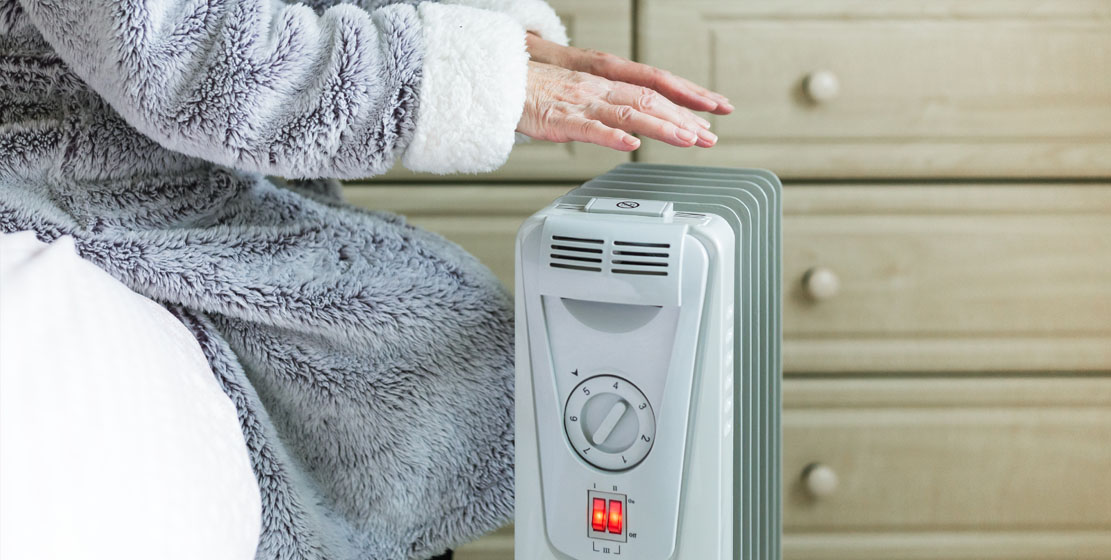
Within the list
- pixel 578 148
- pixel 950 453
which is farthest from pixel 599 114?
pixel 950 453

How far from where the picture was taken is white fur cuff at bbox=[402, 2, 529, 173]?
558 millimetres

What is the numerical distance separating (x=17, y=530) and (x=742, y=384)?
440mm

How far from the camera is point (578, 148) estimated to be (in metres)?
1.08

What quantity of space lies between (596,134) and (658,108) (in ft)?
0.17

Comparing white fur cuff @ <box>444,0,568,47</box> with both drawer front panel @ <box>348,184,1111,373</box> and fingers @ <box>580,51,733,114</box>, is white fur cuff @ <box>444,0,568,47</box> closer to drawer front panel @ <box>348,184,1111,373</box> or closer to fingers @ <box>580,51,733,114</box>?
fingers @ <box>580,51,733,114</box>

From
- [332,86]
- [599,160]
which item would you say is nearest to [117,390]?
[332,86]

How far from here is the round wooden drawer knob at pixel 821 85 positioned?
1037 mm

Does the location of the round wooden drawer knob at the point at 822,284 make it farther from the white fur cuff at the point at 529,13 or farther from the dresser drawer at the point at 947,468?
the white fur cuff at the point at 529,13

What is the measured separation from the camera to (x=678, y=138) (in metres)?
0.58

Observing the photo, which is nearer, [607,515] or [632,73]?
[607,515]

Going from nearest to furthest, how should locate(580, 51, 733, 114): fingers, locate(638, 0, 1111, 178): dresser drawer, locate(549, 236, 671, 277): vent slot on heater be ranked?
locate(549, 236, 671, 277): vent slot on heater → locate(580, 51, 733, 114): fingers → locate(638, 0, 1111, 178): dresser drawer

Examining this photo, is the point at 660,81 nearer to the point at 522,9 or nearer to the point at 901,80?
the point at 522,9

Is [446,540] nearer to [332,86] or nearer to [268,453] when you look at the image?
[268,453]

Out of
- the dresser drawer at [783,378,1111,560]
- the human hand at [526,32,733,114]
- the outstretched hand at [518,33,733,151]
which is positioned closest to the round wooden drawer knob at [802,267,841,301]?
the dresser drawer at [783,378,1111,560]
